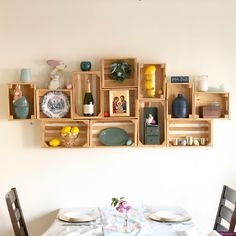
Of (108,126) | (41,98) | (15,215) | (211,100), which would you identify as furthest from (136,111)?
(15,215)

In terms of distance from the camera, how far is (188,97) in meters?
3.07

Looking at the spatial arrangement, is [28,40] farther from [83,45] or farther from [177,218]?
[177,218]

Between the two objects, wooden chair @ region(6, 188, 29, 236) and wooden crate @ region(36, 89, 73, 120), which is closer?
wooden chair @ region(6, 188, 29, 236)

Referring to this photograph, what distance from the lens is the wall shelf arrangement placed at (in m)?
2.98

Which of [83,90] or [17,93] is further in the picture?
[83,90]

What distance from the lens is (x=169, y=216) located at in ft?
9.00

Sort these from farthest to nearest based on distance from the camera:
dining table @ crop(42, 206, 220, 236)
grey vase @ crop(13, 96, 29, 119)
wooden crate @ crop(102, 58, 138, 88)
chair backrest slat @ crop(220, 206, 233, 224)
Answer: wooden crate @ crop(102, 58, 138, 88) → grey vase @ crop(13, 96, 29, 119) → chair backrest slat @ crop(220, 206, 233, 224) → dining table @ crop(42, 206, 220, 236)

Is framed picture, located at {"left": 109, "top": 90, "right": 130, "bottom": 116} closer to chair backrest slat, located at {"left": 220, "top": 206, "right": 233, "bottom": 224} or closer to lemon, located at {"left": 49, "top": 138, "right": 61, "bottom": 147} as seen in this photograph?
lemon, located at {"left": 49, "top": 138, "right": 61, "bottom": 147}

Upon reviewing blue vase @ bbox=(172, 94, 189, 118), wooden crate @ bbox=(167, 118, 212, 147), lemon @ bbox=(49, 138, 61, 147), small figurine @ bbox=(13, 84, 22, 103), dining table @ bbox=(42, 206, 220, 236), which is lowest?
dining table @ bbox=(42, 206, 220, 236)

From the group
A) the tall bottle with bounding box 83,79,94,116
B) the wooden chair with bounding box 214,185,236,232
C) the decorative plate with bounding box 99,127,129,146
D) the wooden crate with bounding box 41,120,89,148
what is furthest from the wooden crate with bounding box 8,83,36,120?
the wooden chair with bounding box 214,185,236,232

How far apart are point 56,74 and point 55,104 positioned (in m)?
0.23

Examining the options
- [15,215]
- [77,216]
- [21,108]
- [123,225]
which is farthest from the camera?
[21,108]

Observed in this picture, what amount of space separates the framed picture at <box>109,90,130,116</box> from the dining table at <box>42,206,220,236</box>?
737 mm

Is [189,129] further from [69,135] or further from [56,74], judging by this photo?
[56,74]
